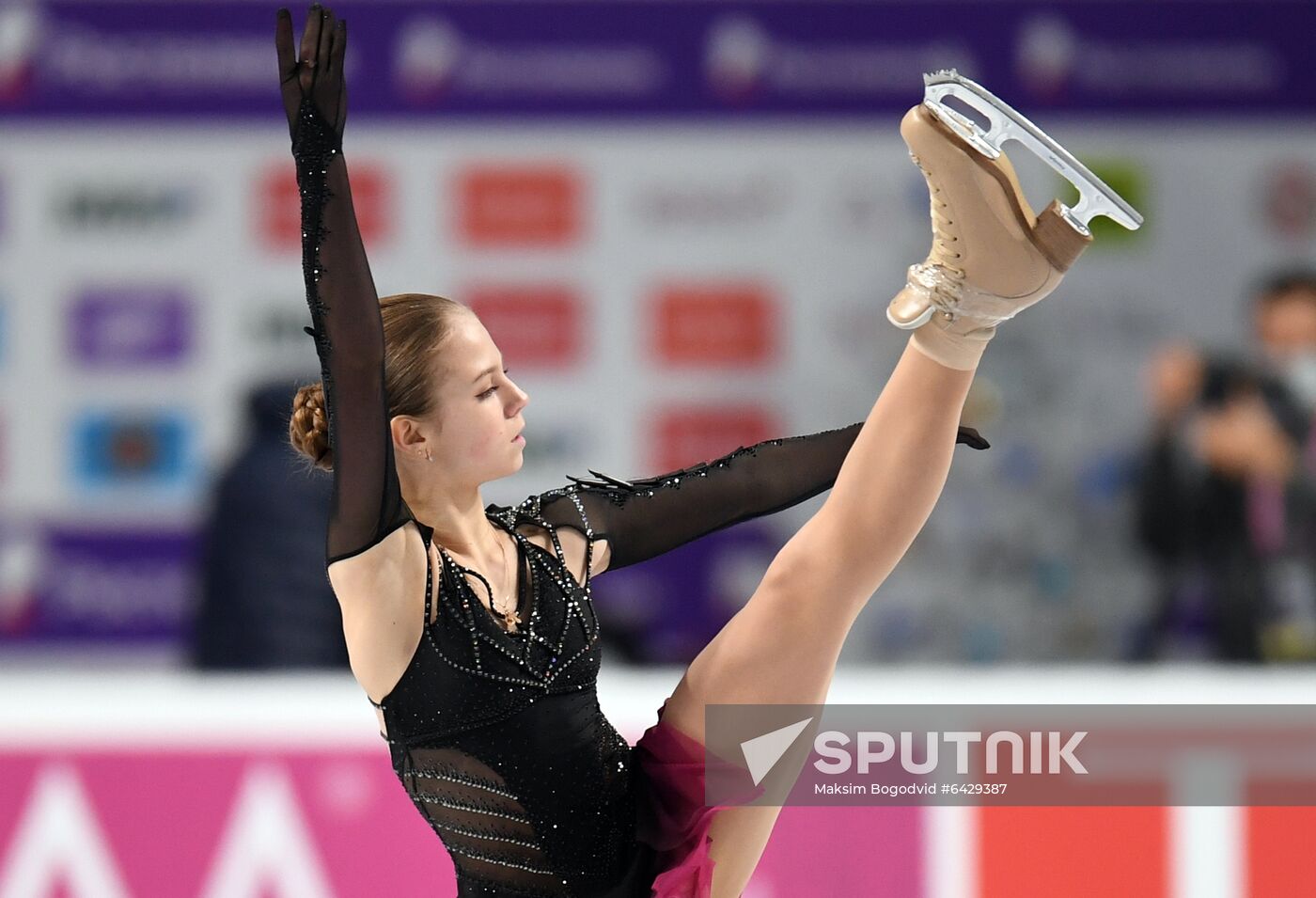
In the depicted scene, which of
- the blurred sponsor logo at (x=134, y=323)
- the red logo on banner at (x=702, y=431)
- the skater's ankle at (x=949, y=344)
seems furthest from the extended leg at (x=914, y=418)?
the blurred sponsor logo at (x=134, y=323)

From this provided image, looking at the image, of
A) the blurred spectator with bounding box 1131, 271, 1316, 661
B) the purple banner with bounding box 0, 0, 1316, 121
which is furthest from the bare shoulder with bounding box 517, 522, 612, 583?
the purple banner with bounding box 0, 0, 1316, 121

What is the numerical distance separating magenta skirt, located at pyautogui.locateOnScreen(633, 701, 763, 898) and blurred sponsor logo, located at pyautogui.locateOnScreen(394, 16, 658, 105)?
11.5ft

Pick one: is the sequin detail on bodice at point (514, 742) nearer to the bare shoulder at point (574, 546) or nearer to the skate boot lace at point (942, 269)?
the bare shoulder at point (574, 546)

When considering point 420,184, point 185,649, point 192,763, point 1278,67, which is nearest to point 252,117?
point 420,184

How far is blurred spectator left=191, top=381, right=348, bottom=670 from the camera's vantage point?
12.5 ft

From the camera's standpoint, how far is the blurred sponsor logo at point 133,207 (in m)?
5.09

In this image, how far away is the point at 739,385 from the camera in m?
5.08

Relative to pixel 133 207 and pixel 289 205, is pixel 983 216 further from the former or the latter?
pixel 133 207

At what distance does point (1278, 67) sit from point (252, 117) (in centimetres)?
321

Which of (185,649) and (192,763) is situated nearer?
(192,763)

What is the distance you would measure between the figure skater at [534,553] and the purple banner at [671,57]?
3.31m

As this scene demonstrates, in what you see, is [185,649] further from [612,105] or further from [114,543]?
[612,105]

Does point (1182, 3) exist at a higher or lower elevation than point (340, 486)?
higher

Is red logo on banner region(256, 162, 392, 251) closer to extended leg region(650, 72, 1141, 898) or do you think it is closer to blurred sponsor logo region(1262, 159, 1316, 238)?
blurred sponsor logo region(1262, 159, 1316, 238)
